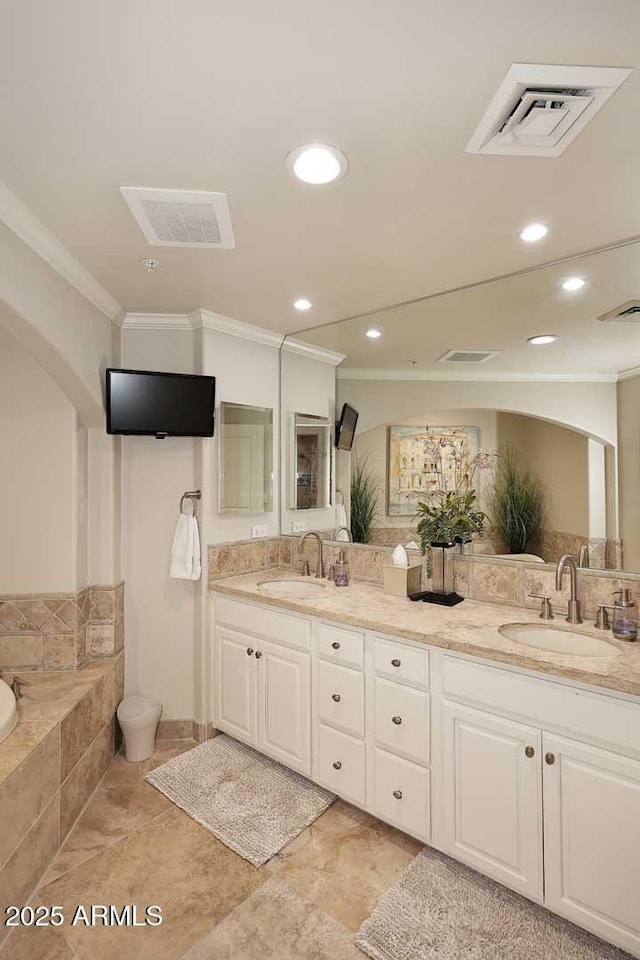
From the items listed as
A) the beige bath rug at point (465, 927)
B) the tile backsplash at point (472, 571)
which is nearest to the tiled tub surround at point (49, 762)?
the tile backsplash at point (472, 571)

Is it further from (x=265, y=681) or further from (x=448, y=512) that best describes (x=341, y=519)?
(x=265, y=681)

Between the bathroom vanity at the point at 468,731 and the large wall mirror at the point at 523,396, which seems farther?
the large wall mirror at the point at 523,396

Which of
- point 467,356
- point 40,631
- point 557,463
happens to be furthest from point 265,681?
point 467,356

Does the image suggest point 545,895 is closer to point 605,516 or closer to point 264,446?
point 605,516

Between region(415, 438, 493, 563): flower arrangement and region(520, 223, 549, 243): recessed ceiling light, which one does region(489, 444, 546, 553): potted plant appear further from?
region(520, 223, 549, 243): recessed ceiling light

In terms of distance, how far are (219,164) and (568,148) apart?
1076 millimetres

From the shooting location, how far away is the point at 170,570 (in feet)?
9.53

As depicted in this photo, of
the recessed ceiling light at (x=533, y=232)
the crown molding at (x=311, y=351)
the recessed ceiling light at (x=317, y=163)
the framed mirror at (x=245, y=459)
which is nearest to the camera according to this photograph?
the recessed ceiling light at (x=317, y=163)

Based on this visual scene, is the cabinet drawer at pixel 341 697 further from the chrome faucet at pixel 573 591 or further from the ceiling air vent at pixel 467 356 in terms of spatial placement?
the ceiling air vent at pixel 467 356

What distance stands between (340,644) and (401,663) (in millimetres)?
347

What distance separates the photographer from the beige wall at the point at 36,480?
2650mm

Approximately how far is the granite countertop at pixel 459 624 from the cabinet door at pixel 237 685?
11.0 inches

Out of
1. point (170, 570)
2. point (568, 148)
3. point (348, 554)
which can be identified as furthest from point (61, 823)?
point (568, 148)

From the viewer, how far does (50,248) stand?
2070 millimetres
